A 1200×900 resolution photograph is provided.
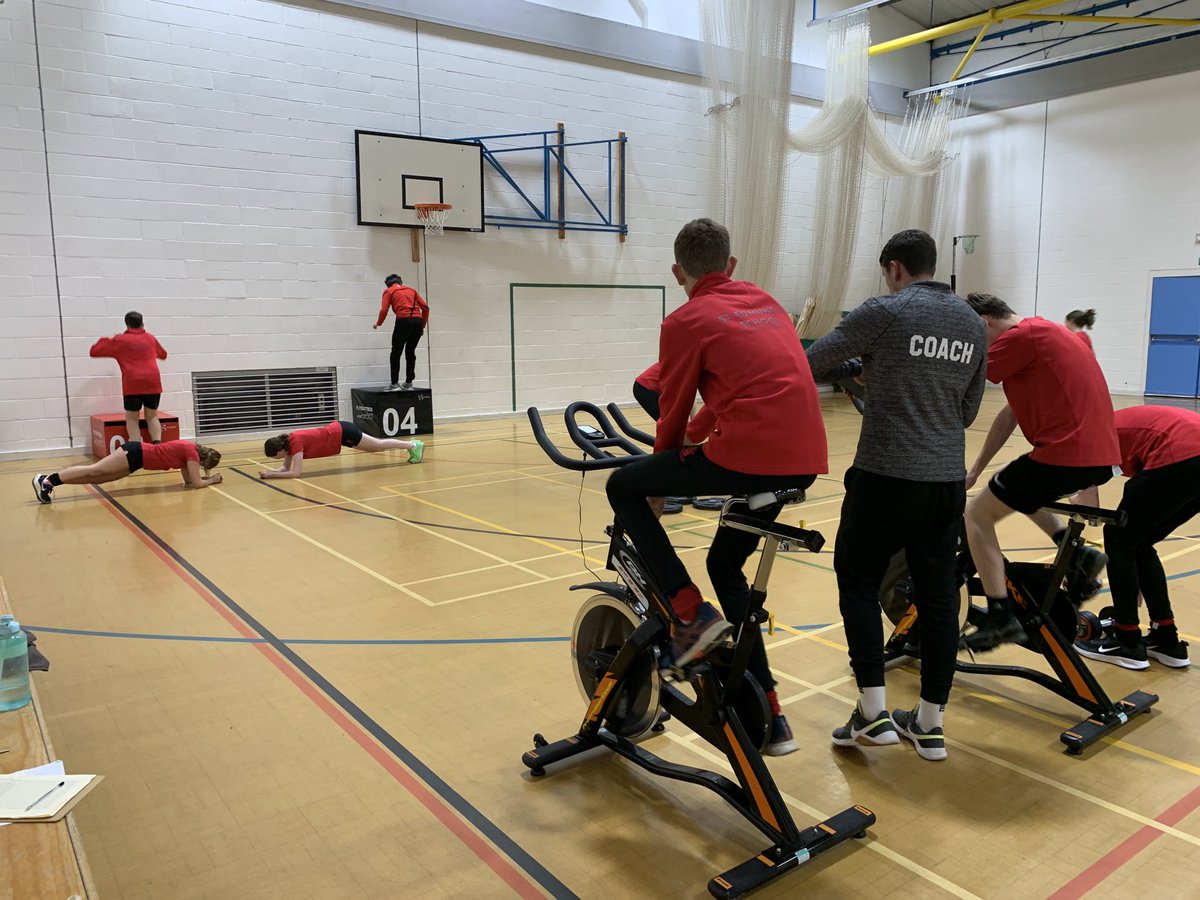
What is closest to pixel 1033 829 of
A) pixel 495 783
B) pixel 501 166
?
pixel 495 783

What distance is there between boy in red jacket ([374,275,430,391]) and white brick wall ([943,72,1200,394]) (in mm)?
11327

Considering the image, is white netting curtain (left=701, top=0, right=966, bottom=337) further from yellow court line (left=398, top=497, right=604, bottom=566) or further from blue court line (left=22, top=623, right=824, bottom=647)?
blue court line (left=22, top=623, right=824, bottom=647)

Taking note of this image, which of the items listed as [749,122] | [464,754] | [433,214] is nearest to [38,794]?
[464,754]

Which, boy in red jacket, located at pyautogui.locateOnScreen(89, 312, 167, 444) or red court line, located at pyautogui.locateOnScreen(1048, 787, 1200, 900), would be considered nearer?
red court line, located at pyautogui.locateOnScreen(1048, 787, 1200, 900)

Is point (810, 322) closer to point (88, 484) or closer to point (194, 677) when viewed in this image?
point (88, 484)

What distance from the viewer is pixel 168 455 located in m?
7.59

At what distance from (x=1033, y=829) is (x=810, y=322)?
41.1 ft

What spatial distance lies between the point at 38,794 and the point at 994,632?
3164mm

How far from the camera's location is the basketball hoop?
1141cm

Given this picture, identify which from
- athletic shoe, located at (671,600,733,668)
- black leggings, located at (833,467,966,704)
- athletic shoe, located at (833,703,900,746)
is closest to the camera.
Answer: athletic shoe, located at (671,600,733,668)

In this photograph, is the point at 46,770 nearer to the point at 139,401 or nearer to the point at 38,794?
the point at 38,794

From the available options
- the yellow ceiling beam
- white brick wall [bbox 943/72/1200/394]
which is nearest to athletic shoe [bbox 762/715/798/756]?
the yellow ceiling beam

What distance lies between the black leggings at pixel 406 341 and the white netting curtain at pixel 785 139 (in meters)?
4.41

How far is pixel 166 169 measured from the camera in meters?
10.1
